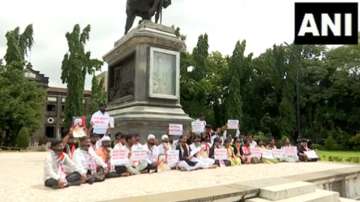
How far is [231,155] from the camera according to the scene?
44.9 ft

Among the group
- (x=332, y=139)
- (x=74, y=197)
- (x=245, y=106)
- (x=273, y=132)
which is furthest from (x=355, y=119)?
(x=74, y=197)

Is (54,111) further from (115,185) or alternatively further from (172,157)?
(115,185)

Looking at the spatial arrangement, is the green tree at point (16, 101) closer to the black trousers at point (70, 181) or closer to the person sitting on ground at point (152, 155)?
the person sitting on ground at point (152, 155)

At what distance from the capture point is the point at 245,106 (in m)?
53.7

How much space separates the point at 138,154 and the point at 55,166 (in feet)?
8.99

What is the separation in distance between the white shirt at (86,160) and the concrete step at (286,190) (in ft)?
11.8

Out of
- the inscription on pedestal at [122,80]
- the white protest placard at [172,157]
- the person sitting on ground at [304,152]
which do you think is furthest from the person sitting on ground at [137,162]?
the person sitting on ground at [304,152]

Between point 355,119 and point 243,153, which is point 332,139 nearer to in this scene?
point 355,119

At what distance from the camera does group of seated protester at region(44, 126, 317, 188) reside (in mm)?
8352

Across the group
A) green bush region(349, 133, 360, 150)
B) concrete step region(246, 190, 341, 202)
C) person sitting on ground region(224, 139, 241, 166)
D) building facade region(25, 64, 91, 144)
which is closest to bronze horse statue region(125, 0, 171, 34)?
person sitting on ground region(224, 139, 241, 166)

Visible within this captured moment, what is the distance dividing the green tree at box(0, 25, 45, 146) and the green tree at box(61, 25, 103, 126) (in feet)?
14.8

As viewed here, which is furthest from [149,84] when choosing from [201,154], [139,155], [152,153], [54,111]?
[54,111]

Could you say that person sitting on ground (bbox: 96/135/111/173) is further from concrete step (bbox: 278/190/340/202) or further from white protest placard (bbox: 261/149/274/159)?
white protest placard (bbox: 261/149/274/159)

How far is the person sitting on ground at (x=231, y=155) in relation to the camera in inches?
531
